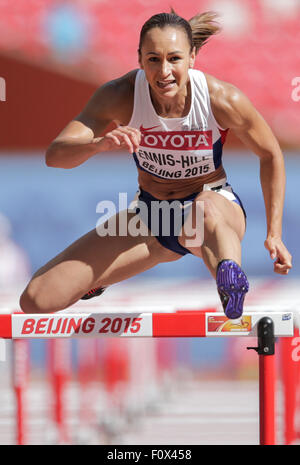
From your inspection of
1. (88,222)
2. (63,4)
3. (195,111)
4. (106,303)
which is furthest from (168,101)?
(63,4)

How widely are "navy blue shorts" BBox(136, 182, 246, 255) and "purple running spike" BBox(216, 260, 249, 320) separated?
52 cm

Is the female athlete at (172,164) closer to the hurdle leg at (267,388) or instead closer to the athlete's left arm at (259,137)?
the athlete's left arm at (259,137)

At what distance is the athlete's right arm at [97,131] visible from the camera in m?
2.49

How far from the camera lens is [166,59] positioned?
2803 mm

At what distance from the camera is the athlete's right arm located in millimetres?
2488

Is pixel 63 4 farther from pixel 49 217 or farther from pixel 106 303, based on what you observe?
pixel 106 303

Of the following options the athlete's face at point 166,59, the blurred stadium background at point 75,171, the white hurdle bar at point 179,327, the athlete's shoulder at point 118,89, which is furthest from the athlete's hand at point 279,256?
the blurred stadium background at point 75,171

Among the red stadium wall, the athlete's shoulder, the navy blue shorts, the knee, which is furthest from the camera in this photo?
the red stadium wall

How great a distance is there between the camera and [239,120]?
2.95 meters

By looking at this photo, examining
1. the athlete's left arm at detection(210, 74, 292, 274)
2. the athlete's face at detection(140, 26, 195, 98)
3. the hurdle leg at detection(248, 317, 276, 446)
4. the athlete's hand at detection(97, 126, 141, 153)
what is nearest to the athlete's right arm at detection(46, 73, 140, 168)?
the athlete's hand at detection(97, 126, 141, 153)

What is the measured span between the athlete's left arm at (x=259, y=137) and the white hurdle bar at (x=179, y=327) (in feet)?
0.84

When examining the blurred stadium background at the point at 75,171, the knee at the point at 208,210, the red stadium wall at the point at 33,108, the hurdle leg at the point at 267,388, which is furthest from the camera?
the red stadium wall at the point at 33,108

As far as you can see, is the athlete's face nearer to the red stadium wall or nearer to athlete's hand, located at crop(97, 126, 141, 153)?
athlete's hand, located at crop(97, 126, 141, 153)

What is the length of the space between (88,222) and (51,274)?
17.1 feet
